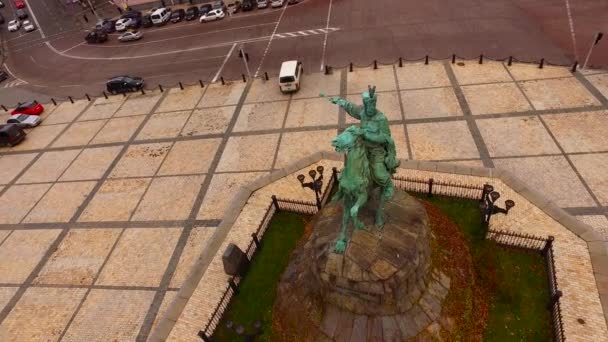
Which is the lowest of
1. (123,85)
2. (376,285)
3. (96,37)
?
(123,85)

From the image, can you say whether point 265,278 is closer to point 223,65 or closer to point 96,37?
point 223,65

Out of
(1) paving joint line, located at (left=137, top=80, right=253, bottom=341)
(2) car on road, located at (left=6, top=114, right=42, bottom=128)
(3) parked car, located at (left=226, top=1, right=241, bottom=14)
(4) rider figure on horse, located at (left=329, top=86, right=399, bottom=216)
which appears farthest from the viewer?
(3) parked car, located at (left=226, top=1, right=241, bottom=14)

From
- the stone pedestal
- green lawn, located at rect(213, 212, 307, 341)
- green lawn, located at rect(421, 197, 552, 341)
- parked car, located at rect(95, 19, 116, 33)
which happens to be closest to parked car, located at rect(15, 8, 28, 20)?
parked car, located at rect(95, 19, 116, 33)

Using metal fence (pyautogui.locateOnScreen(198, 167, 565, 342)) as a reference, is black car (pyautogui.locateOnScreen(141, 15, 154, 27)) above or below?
above

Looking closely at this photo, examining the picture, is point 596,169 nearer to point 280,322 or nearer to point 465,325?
point 465,325

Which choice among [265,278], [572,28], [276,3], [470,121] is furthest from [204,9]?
[265,278]

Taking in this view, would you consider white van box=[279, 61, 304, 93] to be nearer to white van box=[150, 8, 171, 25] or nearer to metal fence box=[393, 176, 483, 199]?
metal fence box=[393, 176, 483, 199]
